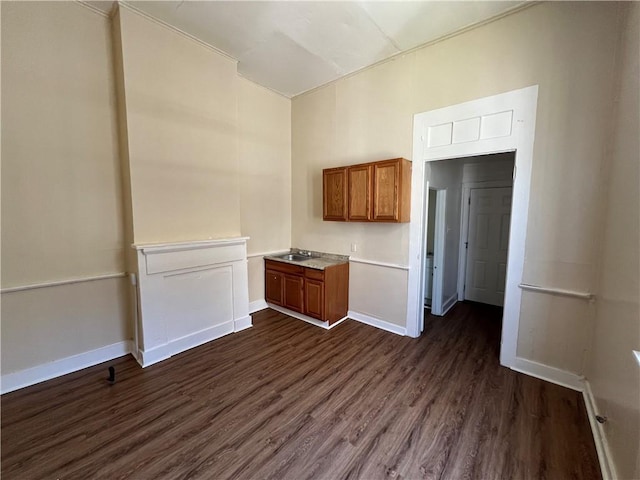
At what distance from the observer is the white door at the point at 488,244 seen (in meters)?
4.32

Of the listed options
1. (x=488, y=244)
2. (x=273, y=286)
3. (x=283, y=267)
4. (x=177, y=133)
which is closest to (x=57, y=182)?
(x=177, y=133)

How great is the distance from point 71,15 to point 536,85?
14.3ft

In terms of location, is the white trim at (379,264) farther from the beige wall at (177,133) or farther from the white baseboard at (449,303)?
the beige wall at (177,133)

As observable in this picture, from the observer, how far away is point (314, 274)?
3596mm

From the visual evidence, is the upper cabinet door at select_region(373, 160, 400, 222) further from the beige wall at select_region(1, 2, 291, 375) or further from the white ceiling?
the beige wall at select_region(1, 2, 291, 375)

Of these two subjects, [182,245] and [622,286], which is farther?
[182,245]

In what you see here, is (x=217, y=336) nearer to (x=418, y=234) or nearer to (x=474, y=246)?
(x=418, y=234)

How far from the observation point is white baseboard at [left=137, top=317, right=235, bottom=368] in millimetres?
2742

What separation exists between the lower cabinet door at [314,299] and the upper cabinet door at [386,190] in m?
1.21

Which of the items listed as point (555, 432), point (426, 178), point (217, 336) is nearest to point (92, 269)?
point (217, 336)

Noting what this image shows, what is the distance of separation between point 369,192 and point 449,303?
8.24 feet

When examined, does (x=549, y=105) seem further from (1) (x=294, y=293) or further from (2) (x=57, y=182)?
(2) (x=57, y=182)

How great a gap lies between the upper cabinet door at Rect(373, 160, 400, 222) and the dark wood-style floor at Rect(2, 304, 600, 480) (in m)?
1.63

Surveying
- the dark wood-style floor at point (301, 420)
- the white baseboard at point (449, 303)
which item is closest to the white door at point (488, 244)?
the white baseboard at point (449, 303)
